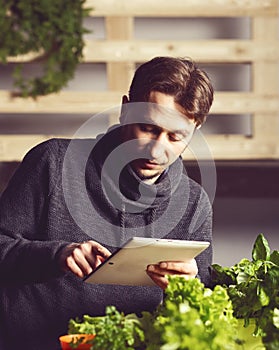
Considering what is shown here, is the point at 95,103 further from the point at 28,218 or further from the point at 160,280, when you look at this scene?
the point at 160,280

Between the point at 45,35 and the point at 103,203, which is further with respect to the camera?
the point at 45,35

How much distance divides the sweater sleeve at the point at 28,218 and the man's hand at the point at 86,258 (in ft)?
0.54

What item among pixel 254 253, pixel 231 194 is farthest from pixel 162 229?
pixel 231 194

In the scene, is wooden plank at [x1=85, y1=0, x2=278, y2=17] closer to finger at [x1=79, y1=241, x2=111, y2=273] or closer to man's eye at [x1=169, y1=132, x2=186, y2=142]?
man's eye at [x1=169, y1=132, x2=186, y2=142]

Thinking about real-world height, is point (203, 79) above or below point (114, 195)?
above

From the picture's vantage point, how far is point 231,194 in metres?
3.28

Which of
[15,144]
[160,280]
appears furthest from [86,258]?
[15,144]

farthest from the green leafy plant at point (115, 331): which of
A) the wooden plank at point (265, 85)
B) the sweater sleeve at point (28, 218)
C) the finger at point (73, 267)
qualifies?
the wooden plank at point (265, 85)

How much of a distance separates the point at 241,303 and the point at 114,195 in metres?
0.70

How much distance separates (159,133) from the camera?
183cm

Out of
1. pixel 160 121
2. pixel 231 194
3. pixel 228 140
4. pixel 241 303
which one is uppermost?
pixel 160 121

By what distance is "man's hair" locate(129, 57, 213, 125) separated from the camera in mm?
1814

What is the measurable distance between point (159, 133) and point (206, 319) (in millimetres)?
789

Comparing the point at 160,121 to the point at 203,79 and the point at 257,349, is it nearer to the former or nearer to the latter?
the point at 203,79
